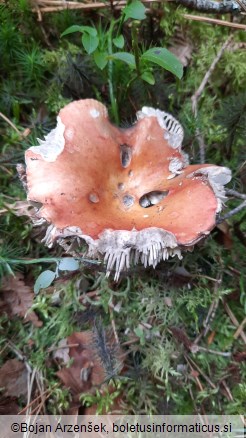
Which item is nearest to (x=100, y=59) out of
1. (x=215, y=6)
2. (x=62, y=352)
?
(x=215, y=6)

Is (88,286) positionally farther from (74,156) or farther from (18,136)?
(18,136)

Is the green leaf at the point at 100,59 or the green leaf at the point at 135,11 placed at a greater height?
the green leaf at the point at 135,11

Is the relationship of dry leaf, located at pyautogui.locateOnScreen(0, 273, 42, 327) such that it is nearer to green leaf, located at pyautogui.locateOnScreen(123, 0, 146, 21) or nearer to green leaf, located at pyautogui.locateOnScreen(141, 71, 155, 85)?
green leaf, located at pyautogui.locateOnScreen(141, 71, 155, 85)

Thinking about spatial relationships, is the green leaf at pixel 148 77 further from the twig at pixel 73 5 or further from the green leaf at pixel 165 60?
the twig at pixel 73 5

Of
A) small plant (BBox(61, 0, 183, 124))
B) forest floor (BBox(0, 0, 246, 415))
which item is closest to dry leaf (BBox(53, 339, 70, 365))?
forest floor (BBox(0, 0, 246, 415))

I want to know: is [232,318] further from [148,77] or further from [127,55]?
[127,55]

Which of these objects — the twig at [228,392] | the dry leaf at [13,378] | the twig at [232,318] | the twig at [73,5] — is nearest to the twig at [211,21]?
the twig at [73,5]
